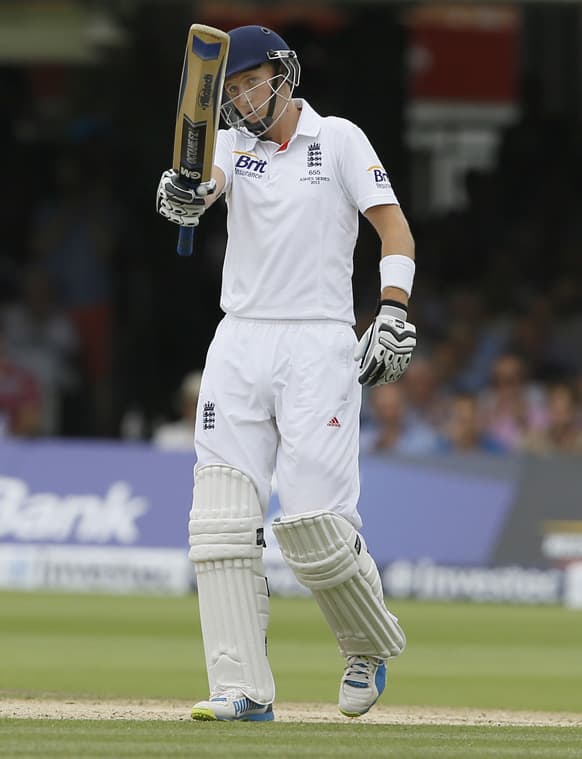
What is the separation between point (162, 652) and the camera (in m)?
8.41

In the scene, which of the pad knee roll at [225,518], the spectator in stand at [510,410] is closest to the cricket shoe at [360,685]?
the pad knee roll at [225,518]

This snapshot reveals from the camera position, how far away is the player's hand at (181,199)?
529 cm

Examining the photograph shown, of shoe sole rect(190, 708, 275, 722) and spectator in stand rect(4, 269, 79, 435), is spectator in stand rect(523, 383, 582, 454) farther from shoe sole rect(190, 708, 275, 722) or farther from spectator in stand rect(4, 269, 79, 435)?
shoe sole rect(190, 708, 275, 722)

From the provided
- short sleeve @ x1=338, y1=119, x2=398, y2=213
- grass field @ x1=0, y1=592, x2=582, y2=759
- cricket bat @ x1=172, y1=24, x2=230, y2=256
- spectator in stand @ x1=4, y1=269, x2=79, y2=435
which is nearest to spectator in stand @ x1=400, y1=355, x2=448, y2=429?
grass field @ x1=0, y1=592, x2=582, y2=759

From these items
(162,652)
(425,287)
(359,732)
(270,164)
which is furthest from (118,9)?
(359,732)

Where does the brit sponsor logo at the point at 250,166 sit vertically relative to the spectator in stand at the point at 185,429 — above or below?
above

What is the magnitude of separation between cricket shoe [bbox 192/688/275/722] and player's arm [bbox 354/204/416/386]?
970 mm

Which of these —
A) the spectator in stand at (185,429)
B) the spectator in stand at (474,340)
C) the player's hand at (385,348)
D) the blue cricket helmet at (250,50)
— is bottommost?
the spectator in stand at (185,429)

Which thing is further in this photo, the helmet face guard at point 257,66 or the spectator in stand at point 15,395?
the spectator in stand at point 15,395

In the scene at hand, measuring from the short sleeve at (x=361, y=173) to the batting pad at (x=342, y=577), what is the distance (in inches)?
36.5

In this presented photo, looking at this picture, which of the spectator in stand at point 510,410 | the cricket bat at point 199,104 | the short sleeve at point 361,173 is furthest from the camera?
the spectator in stand at point 510,410

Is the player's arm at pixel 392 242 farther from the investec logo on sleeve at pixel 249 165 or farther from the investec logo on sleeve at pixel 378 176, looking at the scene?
the investec logo on sleeve at pixel 249 165

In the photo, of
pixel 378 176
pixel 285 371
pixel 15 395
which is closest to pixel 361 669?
pixel 285 371

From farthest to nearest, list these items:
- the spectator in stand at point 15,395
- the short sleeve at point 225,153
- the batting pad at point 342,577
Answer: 1. the spectator in stand at point 15,395
2. the short sleeve at point 225,153
3. the batting pad at point 342,577
